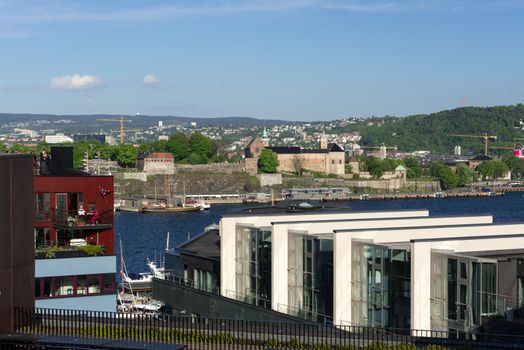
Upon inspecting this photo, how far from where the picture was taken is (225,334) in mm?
11680

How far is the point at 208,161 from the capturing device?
148m

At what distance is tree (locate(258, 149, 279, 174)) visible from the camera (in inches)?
5586

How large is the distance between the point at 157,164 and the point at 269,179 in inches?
566

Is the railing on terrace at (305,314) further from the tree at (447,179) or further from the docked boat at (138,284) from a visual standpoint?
the tree at (447,179)

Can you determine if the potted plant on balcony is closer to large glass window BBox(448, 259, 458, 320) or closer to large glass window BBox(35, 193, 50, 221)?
large glass window BBox(35, 193, 50, 221)

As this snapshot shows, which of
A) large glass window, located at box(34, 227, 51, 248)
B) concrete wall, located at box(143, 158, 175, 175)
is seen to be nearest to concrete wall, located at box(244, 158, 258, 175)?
concrete wall, located at box(143, 158, 175, 175)

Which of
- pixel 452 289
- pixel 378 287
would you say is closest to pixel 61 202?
pixel 378 287

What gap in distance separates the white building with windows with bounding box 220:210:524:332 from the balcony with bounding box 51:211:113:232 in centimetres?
277

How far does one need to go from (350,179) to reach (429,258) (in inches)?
5090

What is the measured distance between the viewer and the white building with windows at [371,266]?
49.5 ft

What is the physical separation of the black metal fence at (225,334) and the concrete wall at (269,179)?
125 metres

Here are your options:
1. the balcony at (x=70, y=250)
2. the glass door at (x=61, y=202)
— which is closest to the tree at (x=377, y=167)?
the glass door at (x=61, y=202)

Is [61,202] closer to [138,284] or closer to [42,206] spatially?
[42,206]

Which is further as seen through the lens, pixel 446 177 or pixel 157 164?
pixel 446 177
